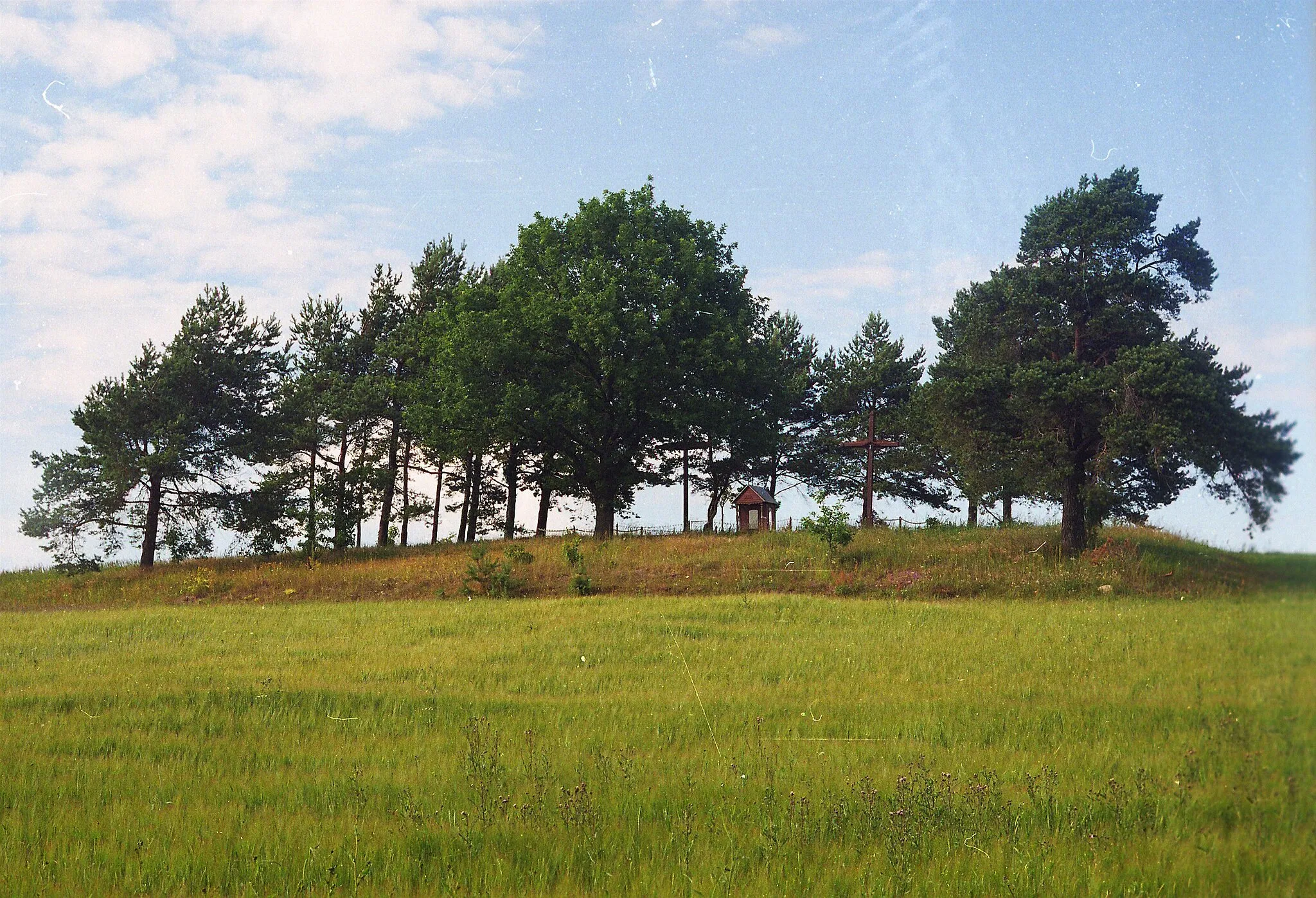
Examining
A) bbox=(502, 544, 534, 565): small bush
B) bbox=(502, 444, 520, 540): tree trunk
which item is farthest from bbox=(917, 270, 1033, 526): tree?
bbox=(502, 444, 520, 540): tree trunk

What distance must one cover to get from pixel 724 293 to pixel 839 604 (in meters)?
22.6

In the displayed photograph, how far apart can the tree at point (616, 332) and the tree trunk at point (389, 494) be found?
9.62 meters

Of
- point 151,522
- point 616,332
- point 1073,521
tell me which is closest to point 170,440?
point 151,522

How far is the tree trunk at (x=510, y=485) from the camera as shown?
47125 mm

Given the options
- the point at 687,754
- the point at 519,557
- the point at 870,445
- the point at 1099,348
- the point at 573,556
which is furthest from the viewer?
the point at 870,445

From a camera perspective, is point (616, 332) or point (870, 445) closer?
point (870, 445)

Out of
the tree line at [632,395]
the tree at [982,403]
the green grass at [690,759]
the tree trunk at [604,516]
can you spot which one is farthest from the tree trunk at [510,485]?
the green grass at [690,759]

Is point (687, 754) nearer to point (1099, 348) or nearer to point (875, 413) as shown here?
point (1099, 348)

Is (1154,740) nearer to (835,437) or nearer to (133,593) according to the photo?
(133,593)

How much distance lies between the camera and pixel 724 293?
41625 millimetres

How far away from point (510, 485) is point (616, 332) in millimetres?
14020

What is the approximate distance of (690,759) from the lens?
29.1ft

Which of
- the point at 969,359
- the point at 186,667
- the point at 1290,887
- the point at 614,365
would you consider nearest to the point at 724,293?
the point at 614,365

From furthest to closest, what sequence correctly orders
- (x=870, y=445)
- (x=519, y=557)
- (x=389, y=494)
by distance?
1. (x=389, y=494)
2. (x=870, y=445)
3. (x=519, y=557)
